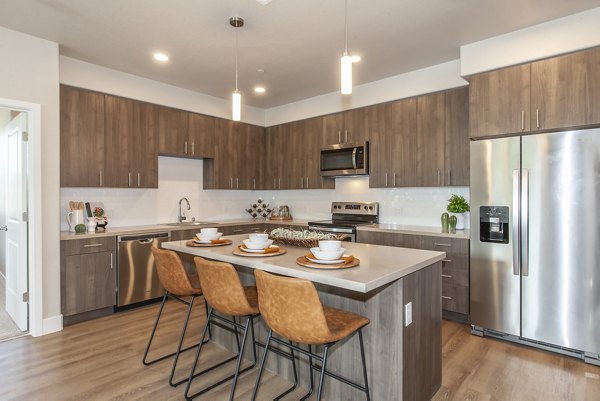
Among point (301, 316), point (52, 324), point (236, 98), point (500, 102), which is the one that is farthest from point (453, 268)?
point (52, 324)

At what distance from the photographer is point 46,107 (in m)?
3.31

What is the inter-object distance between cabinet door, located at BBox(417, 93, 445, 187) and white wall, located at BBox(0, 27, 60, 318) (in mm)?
3851

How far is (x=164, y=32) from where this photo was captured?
122 inches

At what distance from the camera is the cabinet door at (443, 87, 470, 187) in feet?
12.3

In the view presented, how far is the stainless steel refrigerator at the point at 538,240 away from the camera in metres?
2.69

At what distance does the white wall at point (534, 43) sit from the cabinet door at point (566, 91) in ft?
0.28

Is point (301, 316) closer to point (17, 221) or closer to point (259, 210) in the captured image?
point (17, 221)

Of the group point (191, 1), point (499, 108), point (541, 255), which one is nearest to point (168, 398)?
point (191, 1)

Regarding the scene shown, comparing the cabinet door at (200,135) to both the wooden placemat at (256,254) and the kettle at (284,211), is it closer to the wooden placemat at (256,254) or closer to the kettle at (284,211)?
the kettle at (284,211)

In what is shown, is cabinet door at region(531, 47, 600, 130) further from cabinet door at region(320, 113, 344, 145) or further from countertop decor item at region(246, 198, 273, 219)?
countertop decor item at region(246, 198, 273, 219)

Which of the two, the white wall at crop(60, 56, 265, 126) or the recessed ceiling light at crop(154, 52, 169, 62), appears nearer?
the recessed ceiling light at crop(154, 52, 169, 62)

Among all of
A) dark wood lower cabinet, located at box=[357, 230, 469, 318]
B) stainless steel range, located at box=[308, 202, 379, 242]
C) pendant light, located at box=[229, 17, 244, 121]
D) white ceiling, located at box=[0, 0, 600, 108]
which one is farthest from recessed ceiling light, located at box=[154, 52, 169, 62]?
dark wood lower cabinet, located at box=[357, 230, 469, 318]

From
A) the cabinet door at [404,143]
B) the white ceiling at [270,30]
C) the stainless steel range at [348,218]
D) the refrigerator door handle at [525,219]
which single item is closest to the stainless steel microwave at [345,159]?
the cabinet door at [404,143]

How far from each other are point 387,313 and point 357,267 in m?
0.34
